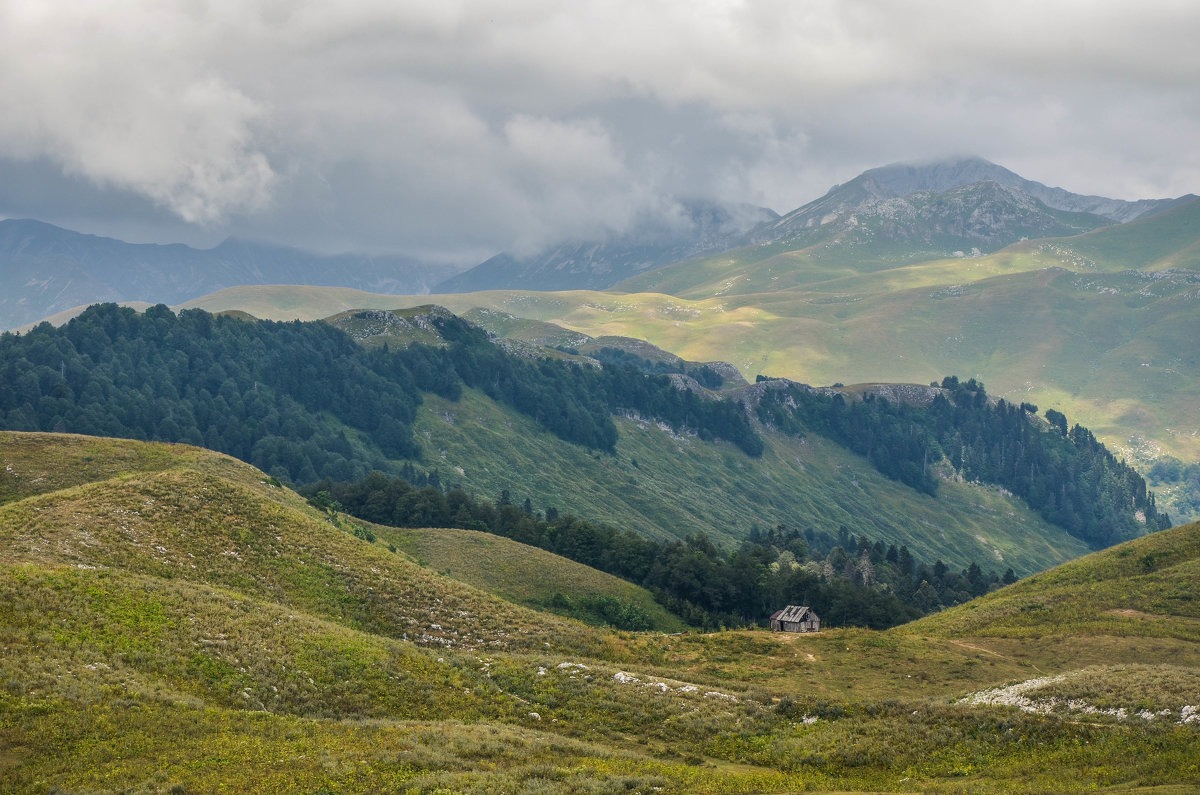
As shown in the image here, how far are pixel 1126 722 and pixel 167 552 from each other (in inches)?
2581

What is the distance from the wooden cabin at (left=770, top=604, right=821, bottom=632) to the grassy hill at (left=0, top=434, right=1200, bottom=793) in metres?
28.0

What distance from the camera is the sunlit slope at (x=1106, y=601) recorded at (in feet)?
308

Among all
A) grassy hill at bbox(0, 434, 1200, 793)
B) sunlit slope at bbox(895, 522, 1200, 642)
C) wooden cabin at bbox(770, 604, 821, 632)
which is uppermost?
grassy hill at bbox(0, 434, 1200, 793)

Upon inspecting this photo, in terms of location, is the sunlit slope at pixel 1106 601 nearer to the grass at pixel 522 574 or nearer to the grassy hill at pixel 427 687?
the grassy hill at pixel 427 687

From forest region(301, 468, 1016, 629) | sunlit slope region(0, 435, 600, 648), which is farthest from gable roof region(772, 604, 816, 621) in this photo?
sunlit slope region(0, 435, 600, 648)

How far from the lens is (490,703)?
180 feet

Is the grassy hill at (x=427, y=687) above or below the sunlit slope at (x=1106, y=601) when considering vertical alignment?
above

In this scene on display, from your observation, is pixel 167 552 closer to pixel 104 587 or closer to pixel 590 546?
pixel 104 587

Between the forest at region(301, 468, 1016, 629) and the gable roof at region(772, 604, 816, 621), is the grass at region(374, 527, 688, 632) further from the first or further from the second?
the gable roof at region(772, 604, 816, 621)

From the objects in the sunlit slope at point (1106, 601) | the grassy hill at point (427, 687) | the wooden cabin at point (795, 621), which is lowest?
the wooden cabin at point (795, 621)

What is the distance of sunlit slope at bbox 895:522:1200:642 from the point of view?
308ft

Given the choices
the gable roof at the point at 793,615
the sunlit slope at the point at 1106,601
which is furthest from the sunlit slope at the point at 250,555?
the sunlit slope at the point at 1106,601

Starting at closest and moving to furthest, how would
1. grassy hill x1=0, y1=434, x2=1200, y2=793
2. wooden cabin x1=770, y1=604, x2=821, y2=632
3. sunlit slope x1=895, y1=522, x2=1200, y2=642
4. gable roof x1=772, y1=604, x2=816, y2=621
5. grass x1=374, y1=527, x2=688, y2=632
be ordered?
grassy hill x1=0, y1=434, x2=1200, y2=793
sunlit slope x1=895, y1=522, x2=1200, y2=642
wooden cabin x1=770, y1=604, x2=821, y2=632
gable roof x1=772, y1=604, x2=816, y2=621
grass x1=374, y1=527, x2=688, y2=632

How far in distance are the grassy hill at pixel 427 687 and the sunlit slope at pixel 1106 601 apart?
9.07 ft
